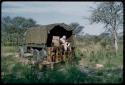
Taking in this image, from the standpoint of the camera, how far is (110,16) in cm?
338

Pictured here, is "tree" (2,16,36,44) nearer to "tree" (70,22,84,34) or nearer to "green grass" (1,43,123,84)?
"green grass" (1,43,123,84)

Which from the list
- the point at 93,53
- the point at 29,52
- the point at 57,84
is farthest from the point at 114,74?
the point at 29,52

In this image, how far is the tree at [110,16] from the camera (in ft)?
10.8

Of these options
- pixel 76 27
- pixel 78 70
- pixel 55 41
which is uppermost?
pixel 76 27

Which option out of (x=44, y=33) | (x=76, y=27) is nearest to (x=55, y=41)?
(x=44, y=33)

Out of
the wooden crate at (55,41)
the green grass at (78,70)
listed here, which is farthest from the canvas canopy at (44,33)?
the green grass at (78,70)

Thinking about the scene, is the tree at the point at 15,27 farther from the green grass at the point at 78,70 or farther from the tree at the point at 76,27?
the tree at the point at 76,27

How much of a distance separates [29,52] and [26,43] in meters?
0.10

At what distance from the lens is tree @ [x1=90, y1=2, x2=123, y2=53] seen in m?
3.29

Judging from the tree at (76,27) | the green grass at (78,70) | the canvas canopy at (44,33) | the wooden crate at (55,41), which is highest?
the tree at (76,27)

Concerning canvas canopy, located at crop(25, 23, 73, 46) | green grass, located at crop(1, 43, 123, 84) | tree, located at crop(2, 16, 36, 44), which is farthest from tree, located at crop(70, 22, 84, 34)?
tree, located at crop(2, 16, 36, 44)

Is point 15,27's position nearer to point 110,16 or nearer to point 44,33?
point 44,33

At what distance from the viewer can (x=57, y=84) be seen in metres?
3.13

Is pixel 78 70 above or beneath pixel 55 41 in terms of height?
beneath
